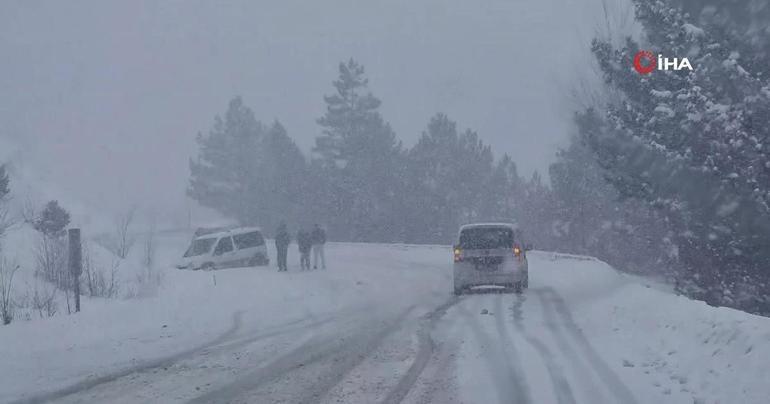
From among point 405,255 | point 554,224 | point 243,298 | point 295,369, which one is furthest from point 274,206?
point 295,369

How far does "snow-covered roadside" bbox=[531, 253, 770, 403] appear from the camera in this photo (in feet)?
25.9

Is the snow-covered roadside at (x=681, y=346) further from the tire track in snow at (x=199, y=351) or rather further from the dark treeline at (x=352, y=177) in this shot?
the dark treeline at (x=352, y=177)

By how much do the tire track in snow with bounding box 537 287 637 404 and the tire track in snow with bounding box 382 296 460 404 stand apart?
2156 millimetres

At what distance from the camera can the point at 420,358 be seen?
11.2 meters

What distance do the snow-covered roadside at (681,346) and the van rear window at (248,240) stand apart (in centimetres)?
2095

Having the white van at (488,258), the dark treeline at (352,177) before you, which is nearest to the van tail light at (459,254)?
the white van at (488,258)

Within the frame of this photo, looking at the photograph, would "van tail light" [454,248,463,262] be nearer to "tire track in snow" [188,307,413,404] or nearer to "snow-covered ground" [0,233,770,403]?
"snow-covered ground" [0,233,770,403]

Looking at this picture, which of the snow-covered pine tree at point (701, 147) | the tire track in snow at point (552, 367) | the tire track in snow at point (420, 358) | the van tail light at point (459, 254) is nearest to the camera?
the tire track in snow at point (552, 367)

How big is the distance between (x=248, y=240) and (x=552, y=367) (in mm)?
26343

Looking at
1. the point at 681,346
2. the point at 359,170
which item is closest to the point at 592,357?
the point at 681,346

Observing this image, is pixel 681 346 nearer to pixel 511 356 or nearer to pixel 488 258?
pixel 511 356

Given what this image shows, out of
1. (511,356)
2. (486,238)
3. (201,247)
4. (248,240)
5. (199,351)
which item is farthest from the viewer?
(248,240)

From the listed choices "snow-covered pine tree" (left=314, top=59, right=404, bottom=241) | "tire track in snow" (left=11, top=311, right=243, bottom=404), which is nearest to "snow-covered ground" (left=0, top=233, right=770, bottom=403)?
"tire track in snow" (left=11, top=311, right=243, bottom=404)

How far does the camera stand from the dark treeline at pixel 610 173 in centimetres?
1822
